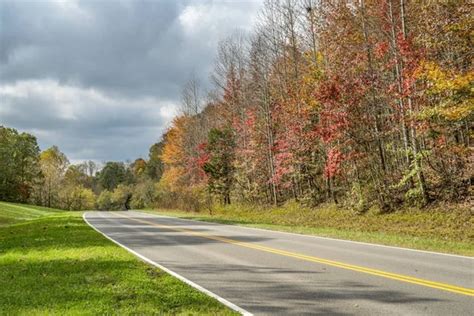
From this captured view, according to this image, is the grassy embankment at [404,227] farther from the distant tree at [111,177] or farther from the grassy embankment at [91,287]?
the distant tree at [111,177]

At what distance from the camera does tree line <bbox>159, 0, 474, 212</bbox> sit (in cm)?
1728

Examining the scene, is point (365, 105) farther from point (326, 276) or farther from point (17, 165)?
point (17, 165)

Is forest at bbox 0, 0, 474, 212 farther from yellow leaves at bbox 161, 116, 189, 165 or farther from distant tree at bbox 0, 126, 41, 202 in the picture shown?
distant tree at bbox 0, 126, 41, 202

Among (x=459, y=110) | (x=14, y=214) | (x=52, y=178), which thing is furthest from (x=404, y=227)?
(x=52, y=178)

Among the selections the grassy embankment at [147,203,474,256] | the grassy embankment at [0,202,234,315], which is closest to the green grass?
the grassy embankment at [147,203,474,256]

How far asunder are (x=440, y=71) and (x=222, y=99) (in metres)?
32.2

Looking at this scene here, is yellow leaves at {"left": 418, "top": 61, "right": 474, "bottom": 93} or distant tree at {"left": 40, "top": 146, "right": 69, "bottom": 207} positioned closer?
yellow leaves at {"left": 418, "top": 61, "right": 474, "bottom": 93}

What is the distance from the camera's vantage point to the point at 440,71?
1602cm

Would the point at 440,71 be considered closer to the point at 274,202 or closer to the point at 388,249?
the point at 388,249

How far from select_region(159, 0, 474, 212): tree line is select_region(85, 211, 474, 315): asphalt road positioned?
24.7ft

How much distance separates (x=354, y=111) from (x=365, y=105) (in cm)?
76

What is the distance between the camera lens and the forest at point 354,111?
17.5 m

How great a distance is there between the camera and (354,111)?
22.4 m

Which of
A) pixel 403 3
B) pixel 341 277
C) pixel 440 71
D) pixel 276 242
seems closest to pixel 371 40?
pixel 403 3
